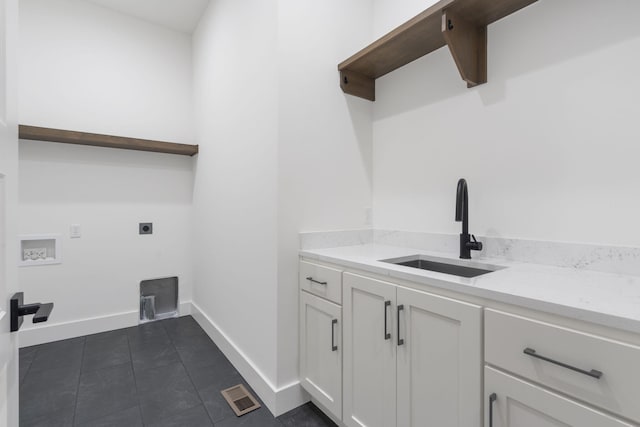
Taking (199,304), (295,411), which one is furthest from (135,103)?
(295,411)

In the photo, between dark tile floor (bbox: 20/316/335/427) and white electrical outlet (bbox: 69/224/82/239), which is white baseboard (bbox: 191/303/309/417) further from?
white electrical outlet (bbox: 69/224/82/239)

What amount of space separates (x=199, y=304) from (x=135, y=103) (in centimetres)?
204

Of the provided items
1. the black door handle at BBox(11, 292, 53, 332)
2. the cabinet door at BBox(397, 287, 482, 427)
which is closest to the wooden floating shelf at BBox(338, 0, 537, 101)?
the cabinet door at BBox(397, 287, 482, 427)

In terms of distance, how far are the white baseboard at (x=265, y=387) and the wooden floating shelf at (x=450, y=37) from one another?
75.0 inches

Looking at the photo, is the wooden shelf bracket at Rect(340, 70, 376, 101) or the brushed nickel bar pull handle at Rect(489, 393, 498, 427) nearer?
the brushed nickel bar pull handle at Rect(489, 393, 498, 427)

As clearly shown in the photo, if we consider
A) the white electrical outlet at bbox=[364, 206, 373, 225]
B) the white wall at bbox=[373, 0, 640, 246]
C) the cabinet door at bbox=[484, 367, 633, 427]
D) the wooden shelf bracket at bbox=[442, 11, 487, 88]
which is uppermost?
the wooden shelf bracket at bbox=[442, 11, 487, 88]

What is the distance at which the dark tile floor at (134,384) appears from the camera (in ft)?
5.41

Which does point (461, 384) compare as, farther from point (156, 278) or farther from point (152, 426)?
point (156, 278)

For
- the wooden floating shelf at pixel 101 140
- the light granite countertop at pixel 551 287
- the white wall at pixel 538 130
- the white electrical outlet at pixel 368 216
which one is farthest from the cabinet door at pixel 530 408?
the wooden floating shelf at pixel 101 140

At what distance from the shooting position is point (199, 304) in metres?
3.02

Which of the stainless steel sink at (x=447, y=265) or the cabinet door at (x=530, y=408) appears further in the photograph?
the stainless steel sink at (x=447, y=265)

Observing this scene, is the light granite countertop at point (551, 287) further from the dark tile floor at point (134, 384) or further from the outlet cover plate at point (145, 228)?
the outlet cover plate at point (145, 228)

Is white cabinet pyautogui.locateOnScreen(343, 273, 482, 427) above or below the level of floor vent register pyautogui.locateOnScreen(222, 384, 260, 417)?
above

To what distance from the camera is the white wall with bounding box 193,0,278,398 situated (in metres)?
1.79
